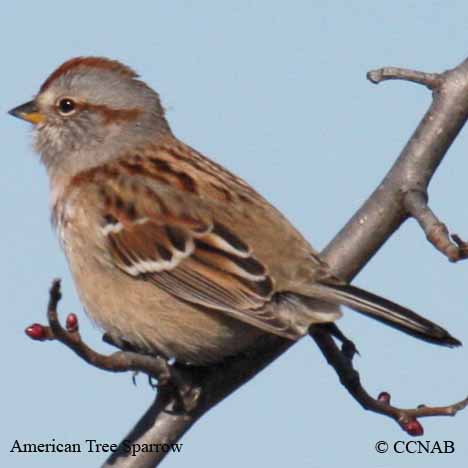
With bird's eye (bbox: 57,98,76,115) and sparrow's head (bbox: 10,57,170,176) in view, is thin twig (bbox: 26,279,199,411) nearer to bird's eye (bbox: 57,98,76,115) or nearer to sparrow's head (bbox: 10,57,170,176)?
sparrow's head (bbox: 10,57,170,176)

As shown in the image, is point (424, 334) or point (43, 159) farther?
point (43, 159)

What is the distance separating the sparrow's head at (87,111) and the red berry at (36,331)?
244cm

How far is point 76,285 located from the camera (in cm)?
518

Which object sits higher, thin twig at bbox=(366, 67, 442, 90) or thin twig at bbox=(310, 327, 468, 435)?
thin twig at bbox=(366, 67, 442, 90)

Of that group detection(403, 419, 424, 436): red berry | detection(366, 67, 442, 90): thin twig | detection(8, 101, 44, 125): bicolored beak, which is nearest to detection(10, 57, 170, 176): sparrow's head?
detection(8, 101, 44, 125): bicolored beak

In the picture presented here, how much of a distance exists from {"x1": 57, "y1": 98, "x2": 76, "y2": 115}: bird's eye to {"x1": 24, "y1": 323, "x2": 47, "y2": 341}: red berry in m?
2.67

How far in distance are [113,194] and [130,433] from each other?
4.20ft

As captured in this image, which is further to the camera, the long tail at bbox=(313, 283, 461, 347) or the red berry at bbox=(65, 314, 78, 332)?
the long tail at bbox=(313, 283, 461, 347)

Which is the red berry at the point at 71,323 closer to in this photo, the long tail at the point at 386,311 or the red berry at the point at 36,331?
the red berry at the point at 36,331

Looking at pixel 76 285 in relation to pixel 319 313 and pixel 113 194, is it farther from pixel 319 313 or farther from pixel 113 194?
pixel 319 313

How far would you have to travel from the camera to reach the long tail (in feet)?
13.8

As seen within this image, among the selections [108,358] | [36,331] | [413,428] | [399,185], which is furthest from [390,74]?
[36,331]

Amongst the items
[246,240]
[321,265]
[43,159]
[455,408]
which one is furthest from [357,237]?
[43,159]

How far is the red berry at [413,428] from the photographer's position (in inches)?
167
